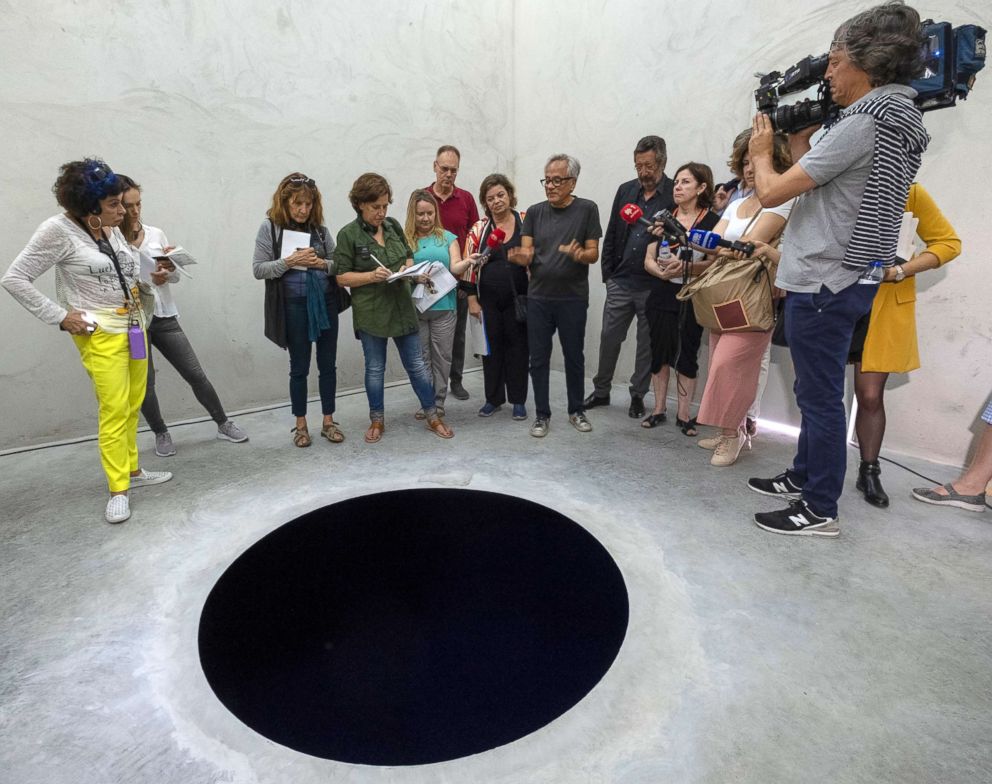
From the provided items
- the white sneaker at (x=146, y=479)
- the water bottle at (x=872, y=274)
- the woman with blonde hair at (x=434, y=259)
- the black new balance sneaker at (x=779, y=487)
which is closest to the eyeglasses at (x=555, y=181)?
the woman with blonde hair at (x=434, y=259)

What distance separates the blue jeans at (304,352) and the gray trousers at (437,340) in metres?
0.58

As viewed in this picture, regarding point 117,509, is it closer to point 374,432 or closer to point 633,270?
point 374,432

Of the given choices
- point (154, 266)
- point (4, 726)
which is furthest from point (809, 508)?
point (154, 266)

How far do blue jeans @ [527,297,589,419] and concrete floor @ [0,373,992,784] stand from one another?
550mm

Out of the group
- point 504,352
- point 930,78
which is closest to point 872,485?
point 930,78

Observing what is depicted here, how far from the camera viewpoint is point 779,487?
2648 millimetres

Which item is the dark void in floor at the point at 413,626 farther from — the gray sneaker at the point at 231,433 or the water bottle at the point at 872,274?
the water bottle at the point at 872,274

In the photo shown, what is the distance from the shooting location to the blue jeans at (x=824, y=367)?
1.99 metres

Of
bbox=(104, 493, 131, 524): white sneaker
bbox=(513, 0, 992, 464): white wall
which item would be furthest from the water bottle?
bbox=(104, 493, 131, 524): white sneaker

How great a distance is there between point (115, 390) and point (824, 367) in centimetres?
301

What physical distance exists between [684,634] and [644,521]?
72 centimetres

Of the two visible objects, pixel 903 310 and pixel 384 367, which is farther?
pixel 384 367

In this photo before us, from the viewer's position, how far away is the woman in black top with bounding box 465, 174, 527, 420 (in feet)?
11.3

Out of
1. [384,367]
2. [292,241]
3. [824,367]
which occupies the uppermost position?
[292,241]
